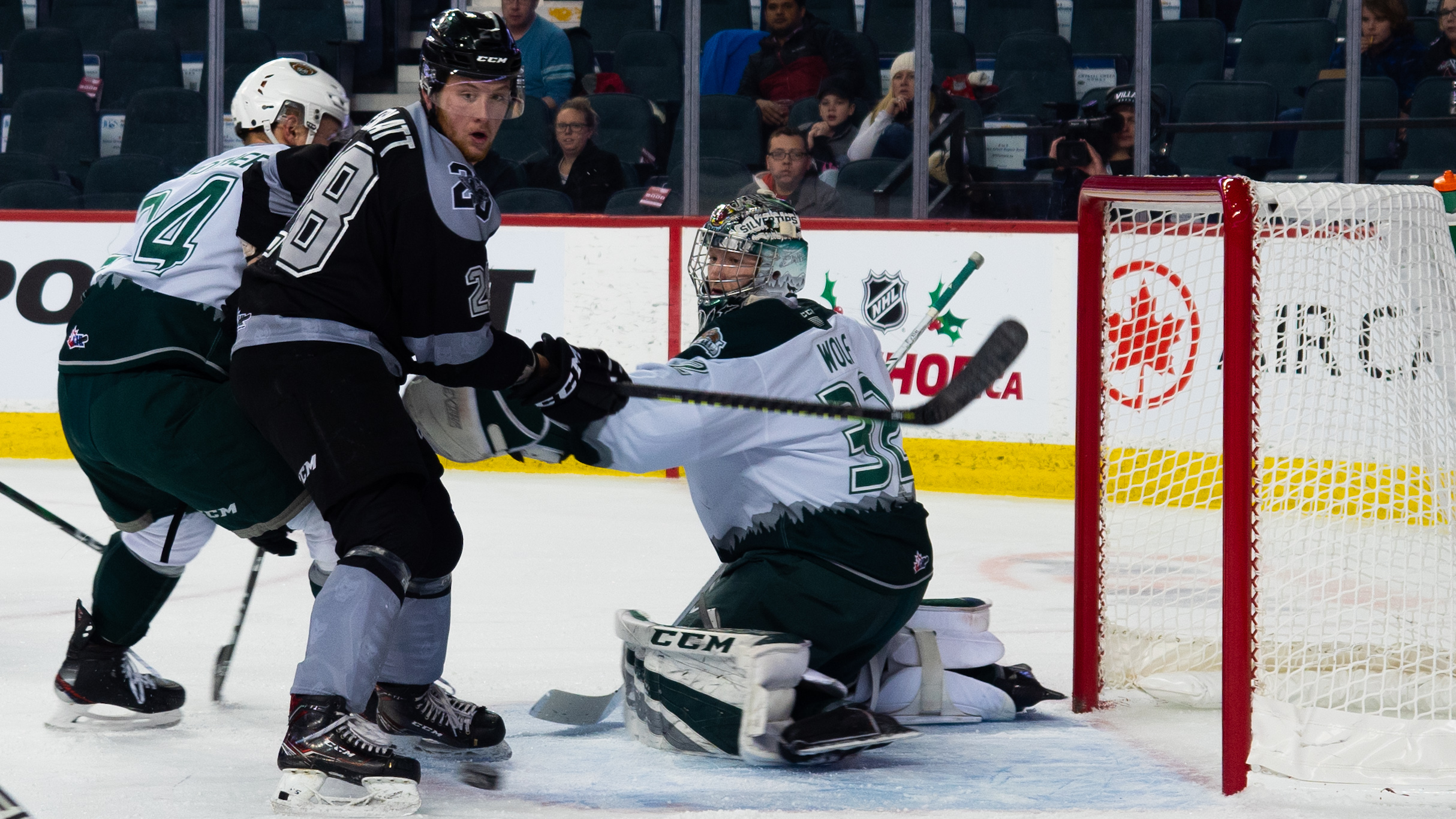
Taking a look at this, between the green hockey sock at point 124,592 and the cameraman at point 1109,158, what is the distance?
3.75 m

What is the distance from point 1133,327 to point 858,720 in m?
1.88

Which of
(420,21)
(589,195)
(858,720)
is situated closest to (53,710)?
(858,720)

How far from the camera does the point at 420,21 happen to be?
6.54m

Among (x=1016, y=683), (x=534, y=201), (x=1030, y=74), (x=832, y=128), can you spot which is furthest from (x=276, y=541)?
(x=1030, y=74)

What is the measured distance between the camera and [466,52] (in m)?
2.00

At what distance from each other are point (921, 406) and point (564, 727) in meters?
0.78

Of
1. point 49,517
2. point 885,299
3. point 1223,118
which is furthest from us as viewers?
point 1223,118

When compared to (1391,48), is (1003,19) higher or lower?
higher

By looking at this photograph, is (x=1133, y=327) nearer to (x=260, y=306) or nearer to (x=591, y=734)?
A: (x=591, y=734)

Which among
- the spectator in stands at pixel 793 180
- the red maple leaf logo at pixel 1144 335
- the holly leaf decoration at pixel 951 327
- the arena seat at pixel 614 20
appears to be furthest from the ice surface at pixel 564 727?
the arena seat at pixel 614 20

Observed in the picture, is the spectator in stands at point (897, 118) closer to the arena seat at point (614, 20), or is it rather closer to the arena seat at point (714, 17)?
the arena seat at point (714, 17)

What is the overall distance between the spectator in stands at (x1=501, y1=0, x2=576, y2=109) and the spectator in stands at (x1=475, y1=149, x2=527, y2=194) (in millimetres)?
329

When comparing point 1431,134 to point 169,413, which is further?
point 1431,134

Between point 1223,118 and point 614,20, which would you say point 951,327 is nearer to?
point 1223,118
